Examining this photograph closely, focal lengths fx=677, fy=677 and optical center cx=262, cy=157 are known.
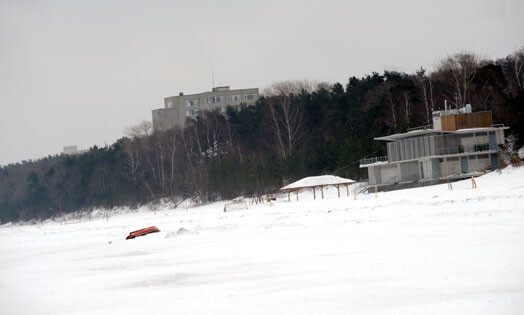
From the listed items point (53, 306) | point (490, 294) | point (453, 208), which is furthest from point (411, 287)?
point (453, 208)

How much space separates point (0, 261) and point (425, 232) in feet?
69.8

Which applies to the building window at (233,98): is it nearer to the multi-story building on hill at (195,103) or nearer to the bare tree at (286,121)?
the multi-story building on hill at (195,103)

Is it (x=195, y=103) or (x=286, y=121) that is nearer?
(x=286, y=121)

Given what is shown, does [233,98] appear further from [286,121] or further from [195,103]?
[286,121]

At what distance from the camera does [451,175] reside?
5806 centimetres

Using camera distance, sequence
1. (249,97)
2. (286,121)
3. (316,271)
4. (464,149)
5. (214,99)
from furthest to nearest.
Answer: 1. (249,97)
2. (214,99)
3. (286,121)
4. (464,149)
5. (316,271)

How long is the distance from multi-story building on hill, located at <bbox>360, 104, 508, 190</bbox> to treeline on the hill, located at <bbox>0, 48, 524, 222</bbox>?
9.09 ft

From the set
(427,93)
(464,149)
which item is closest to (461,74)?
(427,93)

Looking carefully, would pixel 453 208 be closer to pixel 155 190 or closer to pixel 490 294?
pixel 490 294

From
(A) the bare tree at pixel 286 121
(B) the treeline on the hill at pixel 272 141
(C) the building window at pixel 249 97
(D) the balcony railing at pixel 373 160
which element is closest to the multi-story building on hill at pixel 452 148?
(B) the treeline on the hill at pixel 272 141

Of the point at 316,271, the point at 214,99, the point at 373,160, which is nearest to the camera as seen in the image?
the point at 316,271

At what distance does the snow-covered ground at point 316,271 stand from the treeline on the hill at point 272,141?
38455 millimetres

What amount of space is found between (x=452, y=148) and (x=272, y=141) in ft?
125

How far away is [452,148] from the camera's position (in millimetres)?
59156
